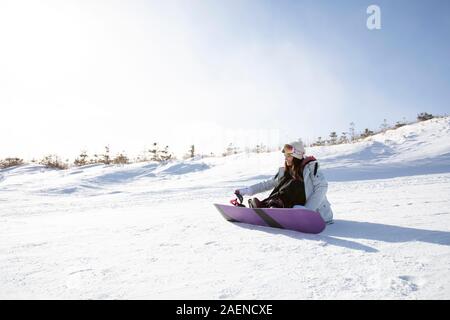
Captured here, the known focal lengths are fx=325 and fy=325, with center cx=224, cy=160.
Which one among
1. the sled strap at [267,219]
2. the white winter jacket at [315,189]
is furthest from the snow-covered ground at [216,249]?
the white winter jacket at [315,189]

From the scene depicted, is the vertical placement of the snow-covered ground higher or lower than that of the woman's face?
lower

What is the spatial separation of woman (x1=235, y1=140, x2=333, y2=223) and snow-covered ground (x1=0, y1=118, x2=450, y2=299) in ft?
1.12

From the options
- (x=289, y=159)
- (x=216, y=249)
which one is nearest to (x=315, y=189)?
(x=289, y=159)

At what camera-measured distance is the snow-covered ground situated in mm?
2234

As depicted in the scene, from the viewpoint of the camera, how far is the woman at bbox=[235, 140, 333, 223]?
3941mm

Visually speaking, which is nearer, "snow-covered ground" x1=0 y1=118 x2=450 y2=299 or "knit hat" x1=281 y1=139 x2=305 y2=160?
"snow-covered ground" x1=0 y1=118 x2=450 y2=299

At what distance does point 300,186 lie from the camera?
13.5 feet

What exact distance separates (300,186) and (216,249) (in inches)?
56.9

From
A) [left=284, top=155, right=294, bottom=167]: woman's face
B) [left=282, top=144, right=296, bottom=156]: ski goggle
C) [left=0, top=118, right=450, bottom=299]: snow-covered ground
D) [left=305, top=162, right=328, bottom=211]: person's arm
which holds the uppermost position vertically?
[left=282, top=144, right=296, bottom=156]: ski goggle

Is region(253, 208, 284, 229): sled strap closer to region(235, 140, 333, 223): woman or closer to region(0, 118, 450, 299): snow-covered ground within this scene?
region(0, 118, 450, 299): snow-covered ground

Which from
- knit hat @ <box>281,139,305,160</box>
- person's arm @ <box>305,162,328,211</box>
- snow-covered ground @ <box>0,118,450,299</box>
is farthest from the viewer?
knit hat @ <box>281,139,305,160</box>

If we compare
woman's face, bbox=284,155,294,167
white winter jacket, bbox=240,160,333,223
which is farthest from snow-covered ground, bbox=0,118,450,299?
woman's face, bbox=284,155,294,167

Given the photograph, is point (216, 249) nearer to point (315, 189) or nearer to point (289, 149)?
point (315, 189)

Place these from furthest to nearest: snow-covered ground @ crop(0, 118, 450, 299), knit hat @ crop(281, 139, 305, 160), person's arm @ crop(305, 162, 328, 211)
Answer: knit hat @ crop(281, 139, 305, 160)
person's arm @ crop(305, 162, 328, 211)
snow-covered ground @ crop(0, 118, 450, 299)
